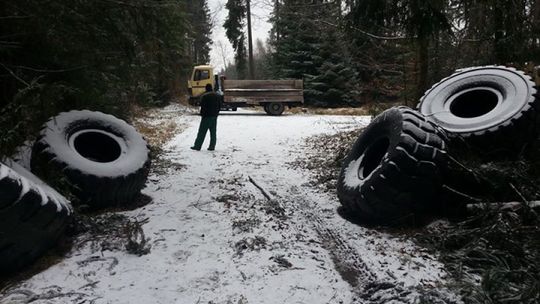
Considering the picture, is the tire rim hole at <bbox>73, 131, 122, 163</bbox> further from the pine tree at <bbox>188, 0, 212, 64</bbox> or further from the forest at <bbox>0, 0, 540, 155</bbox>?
the pine tree at <bbox>188, 0, 212, 64</bbox>

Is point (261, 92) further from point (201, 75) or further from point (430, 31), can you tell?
point (430, 31)

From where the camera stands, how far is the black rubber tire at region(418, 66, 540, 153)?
14.6ft

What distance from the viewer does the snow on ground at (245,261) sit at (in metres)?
2.97

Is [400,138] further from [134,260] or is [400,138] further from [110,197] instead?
[110,197]

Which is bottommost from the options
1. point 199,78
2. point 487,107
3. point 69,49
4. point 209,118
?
point 209,118

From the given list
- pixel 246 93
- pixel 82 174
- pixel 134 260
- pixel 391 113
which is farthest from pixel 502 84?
pixel 246 93

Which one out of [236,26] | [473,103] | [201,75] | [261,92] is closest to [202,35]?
[236,26]

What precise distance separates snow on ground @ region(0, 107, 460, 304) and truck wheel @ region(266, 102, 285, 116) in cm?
1554

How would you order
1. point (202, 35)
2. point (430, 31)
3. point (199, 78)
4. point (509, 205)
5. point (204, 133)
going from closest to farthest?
point (509, 205) < point (430, 31) < point (204, 133) < point (199, 78) < point (202, 35)

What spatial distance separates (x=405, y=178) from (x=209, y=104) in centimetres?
644

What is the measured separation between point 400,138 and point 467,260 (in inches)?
52.4

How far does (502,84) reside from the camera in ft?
17.0

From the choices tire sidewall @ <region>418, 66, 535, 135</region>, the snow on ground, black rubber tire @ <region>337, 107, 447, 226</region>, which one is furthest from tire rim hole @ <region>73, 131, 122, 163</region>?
tire sidewall @ <region>418, 66, 535, 135</region>

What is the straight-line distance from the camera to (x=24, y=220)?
9.82ft
